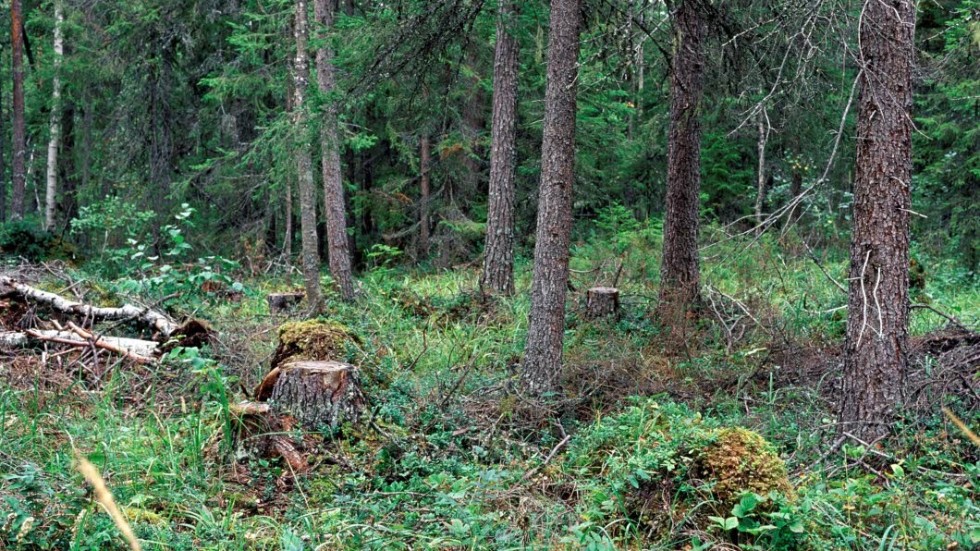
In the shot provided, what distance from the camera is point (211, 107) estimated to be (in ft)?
67.4

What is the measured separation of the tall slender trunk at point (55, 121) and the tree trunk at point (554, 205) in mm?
18144

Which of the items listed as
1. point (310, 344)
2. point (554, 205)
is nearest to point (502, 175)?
point (554, 205)

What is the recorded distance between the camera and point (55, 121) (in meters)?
22.6

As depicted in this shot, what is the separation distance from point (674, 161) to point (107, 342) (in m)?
6.50

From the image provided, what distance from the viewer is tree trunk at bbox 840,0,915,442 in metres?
5.50

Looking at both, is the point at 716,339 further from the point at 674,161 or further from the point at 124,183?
the point at 124,183

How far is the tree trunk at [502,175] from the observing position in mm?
11391

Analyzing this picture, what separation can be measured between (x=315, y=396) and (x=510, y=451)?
4.97 feet

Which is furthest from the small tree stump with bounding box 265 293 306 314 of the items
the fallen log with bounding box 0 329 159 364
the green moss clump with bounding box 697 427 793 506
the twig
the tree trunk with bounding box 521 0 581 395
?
the green moss clump with bounding box 697 427 793 506

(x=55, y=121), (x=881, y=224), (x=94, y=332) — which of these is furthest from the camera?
(x=55, y=121)

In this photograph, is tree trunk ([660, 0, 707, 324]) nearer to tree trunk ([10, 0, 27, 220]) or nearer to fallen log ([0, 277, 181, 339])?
fallen log ([0, 277, 181, 339])

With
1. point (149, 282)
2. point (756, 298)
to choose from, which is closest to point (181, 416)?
point (149, 282)

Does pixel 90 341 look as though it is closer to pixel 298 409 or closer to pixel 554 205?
pixel 298 409

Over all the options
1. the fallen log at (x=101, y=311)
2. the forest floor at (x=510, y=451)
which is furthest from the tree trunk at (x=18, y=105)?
the forest floor at (x=510, y=451)
